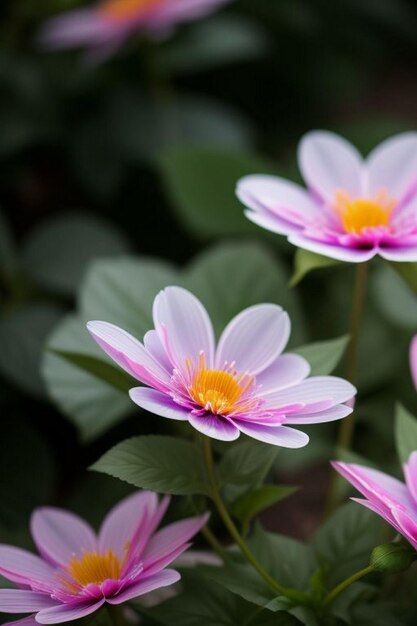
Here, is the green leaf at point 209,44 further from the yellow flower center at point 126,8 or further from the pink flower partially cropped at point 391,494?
the pink flower partially cropped at point 391,494

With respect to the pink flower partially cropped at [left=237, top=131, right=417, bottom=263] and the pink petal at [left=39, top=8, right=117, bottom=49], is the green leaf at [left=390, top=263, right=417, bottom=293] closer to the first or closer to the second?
the pink flower partially cropped at [left=237, top=131, right=417, bottom=263]

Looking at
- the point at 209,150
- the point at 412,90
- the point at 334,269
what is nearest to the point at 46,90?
the point at 209,150

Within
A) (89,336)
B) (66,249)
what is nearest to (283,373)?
(89,336)

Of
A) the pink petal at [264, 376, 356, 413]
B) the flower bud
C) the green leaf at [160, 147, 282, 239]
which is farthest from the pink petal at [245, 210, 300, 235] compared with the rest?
the green leaf at [160, 147, 282, 239]

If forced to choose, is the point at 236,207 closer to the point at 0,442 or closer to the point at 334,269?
the point at 334,269

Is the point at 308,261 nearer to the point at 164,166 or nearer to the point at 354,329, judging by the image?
the point at 354,329

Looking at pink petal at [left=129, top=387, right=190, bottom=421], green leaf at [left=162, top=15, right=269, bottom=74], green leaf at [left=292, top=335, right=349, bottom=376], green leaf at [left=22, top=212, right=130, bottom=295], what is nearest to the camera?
pink petal at [left=129, top=387, right=190, bottom=421]

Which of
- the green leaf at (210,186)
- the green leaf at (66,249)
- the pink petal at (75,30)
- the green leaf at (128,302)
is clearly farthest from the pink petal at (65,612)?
the pink petal at (75,30)
